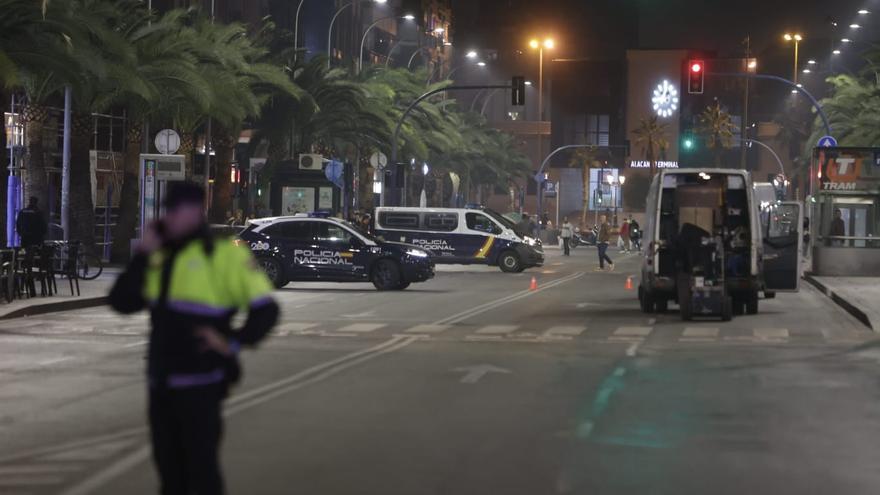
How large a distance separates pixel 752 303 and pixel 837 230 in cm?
1903

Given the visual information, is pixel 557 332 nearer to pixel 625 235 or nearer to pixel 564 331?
pixel 564 331

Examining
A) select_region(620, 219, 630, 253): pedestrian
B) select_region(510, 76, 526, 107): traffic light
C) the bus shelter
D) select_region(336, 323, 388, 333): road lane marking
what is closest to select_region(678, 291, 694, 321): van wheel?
select_region(336, 323, 388, 333): road lane marking

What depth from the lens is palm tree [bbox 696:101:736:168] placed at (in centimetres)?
16112

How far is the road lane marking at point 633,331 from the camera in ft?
78.1

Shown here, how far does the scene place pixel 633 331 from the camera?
24.6m

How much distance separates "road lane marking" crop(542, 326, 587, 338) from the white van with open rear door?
9.70 feet

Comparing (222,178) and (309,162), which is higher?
(309,162)

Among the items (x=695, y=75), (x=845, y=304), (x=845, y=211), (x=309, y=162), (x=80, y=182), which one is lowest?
(x=845, y=304)

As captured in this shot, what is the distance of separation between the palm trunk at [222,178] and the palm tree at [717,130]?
112155 mm

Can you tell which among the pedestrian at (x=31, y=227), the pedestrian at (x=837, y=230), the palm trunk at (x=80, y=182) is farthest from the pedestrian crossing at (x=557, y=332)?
the pedestrian at (x=837, y=230)

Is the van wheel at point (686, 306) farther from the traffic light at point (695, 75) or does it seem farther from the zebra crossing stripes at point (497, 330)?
the traffic light at point (695, 75)

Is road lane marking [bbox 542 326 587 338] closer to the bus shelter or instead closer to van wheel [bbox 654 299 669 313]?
van wheel [bbox 654 299 669 313]

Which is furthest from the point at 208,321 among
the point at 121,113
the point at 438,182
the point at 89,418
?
the point at 438,182

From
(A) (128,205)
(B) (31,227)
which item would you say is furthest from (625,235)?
(B) (31,227)
